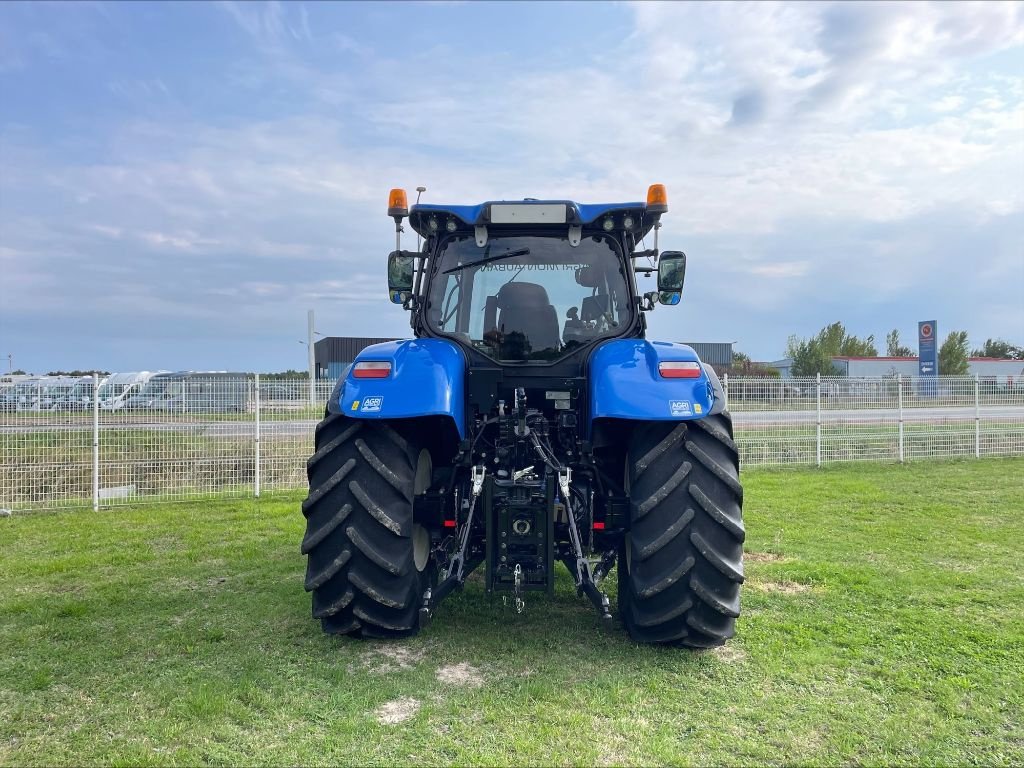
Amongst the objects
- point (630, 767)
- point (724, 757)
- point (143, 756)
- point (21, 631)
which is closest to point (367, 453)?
point (143, 756)

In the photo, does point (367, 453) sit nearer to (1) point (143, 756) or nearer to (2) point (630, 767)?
(1) point (143, 756)

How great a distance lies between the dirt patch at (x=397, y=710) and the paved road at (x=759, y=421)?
7001 mm

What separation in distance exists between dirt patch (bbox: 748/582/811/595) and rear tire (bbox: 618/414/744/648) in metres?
1.55

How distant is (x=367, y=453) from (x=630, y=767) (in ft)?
6.25

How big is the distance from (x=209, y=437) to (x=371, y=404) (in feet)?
21.5

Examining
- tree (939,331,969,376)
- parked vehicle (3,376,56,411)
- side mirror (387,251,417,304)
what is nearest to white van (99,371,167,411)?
parked vehicle (3,376,56,411)

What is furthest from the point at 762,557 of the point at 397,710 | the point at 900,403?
the point at 900,403

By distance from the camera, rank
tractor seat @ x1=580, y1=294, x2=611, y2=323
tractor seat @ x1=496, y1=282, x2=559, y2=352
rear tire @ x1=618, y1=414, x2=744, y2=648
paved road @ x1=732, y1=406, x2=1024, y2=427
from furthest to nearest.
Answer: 1. paved road @ x1=732, y1=406, x2=1024, y2=427
2. tractor seat @ x1=580, y1=294, x2=611, y2=323
3. tractor seat @ x1=496, y1=282, x2=559, y2=352
4. rear tire @ x1=618, y1=414, x2=744, y2=648

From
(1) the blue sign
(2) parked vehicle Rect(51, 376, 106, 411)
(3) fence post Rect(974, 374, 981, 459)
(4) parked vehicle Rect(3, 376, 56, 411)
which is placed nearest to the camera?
(4) parked vehicle Rect(3, 376, 56, 411)

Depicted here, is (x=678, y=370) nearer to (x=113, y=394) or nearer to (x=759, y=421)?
(x=113, y=394)

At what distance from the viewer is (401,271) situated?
4.58 metres

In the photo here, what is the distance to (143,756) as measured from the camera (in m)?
2.57

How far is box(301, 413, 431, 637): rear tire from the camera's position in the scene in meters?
3.49

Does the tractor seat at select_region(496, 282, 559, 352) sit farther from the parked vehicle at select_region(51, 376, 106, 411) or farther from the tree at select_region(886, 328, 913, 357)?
the tree at select_region(886, 328, 913, 357)
